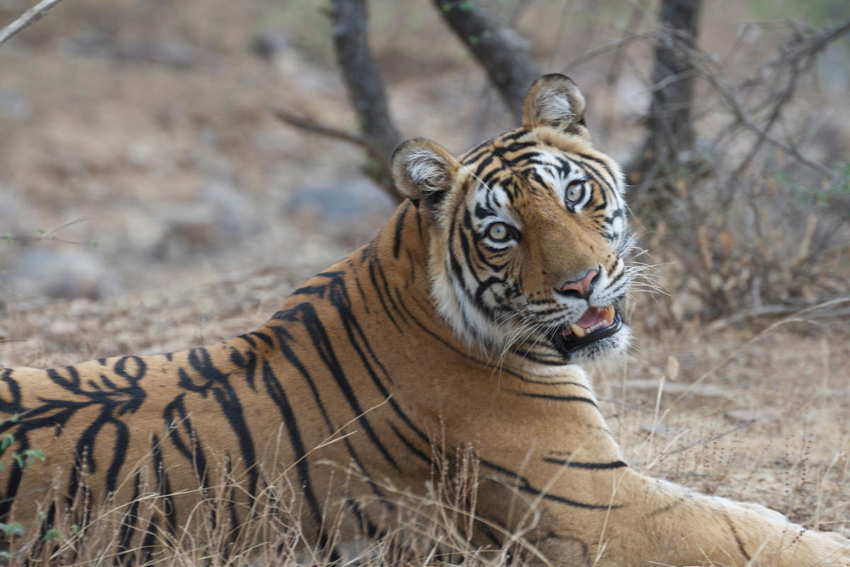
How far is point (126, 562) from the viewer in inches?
115

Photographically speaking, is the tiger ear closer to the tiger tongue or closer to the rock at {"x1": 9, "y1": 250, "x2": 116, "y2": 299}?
the tiger tongue

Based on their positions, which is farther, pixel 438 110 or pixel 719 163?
pixel 438 110

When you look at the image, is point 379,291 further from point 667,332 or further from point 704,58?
point 704,58

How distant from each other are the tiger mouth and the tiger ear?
729 millimetres

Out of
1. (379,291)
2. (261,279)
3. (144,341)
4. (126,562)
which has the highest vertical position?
(261,279)

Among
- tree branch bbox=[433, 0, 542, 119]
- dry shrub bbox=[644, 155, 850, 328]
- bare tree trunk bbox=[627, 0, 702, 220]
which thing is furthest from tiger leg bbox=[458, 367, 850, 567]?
tree branch bbox=[433, 0, 542, 119]

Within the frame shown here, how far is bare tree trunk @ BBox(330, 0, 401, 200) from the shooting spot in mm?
6879

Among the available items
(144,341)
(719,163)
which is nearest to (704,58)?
(719,163)

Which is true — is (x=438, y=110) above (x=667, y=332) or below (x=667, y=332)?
above

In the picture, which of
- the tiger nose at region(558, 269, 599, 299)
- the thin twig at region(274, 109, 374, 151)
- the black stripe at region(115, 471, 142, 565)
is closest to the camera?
the black stripe at region(115, 471, 142, 565)

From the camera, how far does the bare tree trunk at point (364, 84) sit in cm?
688

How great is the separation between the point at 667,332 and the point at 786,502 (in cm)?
214

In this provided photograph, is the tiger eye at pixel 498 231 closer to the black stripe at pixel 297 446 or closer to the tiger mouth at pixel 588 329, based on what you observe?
the tiger mouth at pixel 588 329

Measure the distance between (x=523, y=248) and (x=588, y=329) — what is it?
1.18 ft
